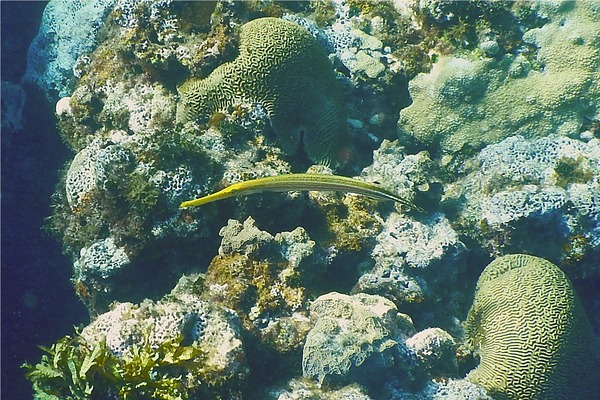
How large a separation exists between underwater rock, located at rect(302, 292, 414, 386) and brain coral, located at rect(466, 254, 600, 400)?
112 centimetres

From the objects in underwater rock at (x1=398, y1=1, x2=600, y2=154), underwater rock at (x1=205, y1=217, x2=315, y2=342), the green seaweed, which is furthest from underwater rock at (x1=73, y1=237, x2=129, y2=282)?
underwater rock at (x1=398, y1=1, x2=600, y2=154)

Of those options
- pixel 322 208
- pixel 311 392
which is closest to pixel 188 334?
pixel 311 392

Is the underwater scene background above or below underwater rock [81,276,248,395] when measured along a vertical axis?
above

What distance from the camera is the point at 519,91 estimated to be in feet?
21.2

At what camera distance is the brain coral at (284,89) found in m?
5.93

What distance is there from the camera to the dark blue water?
7438 mm

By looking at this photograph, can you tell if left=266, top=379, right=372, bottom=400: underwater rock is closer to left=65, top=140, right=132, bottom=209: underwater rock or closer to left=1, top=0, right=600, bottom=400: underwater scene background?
left=1, top=0, right=600, bottom=400: underwater scene background

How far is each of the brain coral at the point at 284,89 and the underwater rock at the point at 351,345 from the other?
226 cm

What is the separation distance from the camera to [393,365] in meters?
4.68

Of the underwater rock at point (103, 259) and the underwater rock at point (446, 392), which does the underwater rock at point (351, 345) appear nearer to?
the underwater rock at point (446, 392)

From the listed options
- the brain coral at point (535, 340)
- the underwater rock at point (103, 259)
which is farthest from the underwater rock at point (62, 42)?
the brain coral at point (535, 340)

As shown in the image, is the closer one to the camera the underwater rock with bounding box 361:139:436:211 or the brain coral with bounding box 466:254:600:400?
the brain coral with bounding box 466:254:600:400

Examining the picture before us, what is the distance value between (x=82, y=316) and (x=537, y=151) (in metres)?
7.43

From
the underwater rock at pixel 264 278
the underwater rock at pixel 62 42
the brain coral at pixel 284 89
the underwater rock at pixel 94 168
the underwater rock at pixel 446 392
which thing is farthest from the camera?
the underwater rock at pixel 62 42
